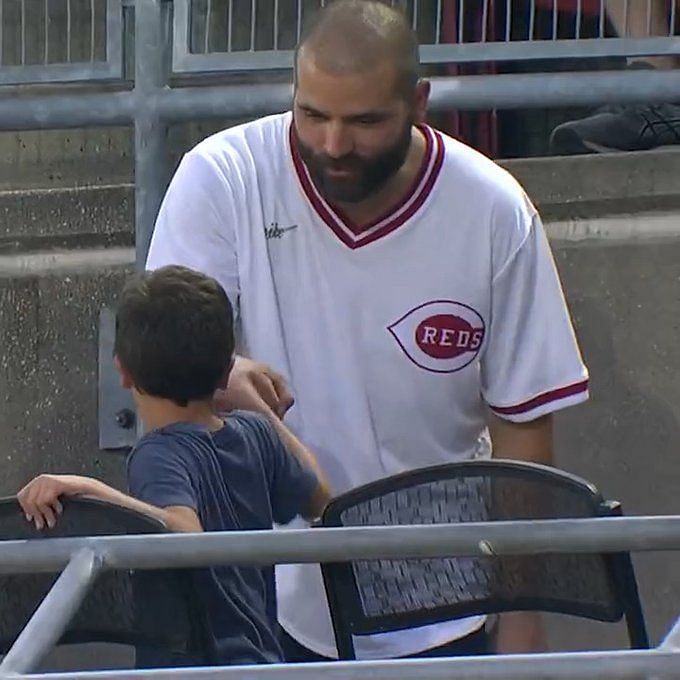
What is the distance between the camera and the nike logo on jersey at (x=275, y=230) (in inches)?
117

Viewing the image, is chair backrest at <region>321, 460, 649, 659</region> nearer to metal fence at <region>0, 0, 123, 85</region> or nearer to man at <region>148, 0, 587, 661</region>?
man at <region>148, 0, 587, 661</region>

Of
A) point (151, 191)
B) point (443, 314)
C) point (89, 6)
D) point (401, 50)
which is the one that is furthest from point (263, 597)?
point (89, 6)

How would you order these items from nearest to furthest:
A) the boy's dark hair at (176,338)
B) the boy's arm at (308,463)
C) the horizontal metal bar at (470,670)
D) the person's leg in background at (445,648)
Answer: the horizontal metal bar at (470,670) < the boy's dark hair at (176,338) < the boy's arm at (308,463) < the person's leg in background at (445,648)

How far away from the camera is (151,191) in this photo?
381 cm

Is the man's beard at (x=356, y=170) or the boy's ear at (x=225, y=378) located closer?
the boy's ear at (x=225, y=378)

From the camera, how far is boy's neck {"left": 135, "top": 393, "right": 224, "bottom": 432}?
107 inches

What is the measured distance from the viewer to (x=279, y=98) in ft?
12.4

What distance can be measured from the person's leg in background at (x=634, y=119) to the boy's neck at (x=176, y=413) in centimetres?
174

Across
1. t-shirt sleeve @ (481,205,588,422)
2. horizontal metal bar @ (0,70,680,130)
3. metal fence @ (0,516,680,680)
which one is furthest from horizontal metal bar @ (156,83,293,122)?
metal fence @ (0,516,680,680)

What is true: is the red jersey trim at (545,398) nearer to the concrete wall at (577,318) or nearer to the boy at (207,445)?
the boy at (207,445)

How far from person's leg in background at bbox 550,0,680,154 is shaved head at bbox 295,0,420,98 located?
1173mm

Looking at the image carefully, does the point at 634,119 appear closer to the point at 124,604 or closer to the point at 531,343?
the point at 531,343

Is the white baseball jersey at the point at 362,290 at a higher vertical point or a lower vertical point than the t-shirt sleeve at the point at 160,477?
higher

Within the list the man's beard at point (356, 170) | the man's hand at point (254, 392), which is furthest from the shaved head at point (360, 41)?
the man's hand at point (254, 392)
